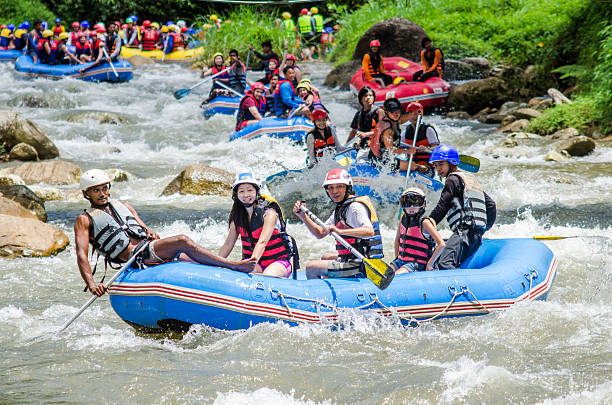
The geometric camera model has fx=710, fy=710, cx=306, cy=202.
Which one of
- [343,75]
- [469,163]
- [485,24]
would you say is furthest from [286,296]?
[485,24]

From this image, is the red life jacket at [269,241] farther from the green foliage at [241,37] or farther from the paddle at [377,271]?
the green foliage at [241,37]

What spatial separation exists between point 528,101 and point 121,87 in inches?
431

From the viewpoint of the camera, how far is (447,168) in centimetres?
576

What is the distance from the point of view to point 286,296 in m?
5.04

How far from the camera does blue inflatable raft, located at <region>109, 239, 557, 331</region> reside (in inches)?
197

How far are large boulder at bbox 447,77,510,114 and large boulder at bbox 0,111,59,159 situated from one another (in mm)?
8810

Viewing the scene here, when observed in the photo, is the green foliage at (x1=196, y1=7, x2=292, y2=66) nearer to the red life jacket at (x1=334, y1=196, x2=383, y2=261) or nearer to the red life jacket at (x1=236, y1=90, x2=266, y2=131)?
the red life jacket at (x1=236, y1=90, x2=266, y2=131)

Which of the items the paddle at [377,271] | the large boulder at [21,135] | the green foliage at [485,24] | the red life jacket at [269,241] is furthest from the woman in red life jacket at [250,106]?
the paddle at [377,271]

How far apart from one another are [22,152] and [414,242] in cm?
882

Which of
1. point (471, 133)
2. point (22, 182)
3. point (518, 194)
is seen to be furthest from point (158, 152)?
point (518, 194)

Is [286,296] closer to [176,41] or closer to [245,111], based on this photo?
[245,111]

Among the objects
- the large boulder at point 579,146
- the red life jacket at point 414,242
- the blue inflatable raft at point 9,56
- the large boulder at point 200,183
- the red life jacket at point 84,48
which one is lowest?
the blue inflatable raft at point 9,56

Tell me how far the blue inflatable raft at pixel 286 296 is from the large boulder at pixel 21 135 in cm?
835

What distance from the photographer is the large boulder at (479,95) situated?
15.8 m
